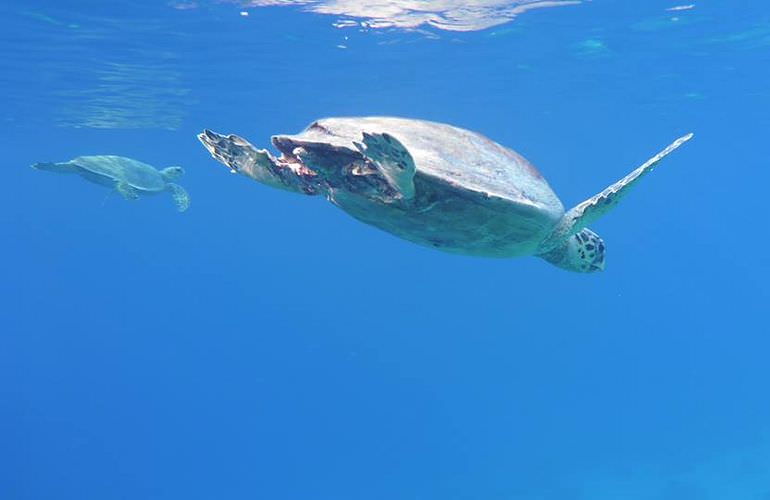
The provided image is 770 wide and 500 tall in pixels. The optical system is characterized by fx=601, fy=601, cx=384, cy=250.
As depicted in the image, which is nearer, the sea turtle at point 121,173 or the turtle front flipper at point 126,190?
the sea turtle at point 121,173

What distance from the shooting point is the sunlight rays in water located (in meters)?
15.6

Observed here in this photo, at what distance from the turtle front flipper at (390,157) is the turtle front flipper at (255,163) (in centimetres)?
101

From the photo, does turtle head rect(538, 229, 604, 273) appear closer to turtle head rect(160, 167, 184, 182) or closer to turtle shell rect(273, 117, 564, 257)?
turtle shell rect(273, 117, 564, 257)

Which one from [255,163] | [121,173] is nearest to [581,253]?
[255,163]

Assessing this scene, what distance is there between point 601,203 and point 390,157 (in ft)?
7.64

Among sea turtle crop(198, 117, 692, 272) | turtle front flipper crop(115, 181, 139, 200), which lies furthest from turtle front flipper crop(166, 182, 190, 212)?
sea turtle crop(198, 117, 692, 272)

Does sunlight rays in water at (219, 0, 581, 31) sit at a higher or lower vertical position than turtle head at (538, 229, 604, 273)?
higher

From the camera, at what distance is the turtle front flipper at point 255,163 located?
15.7 ft

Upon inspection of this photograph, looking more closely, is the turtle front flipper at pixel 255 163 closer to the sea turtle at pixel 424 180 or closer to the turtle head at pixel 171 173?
the sea turtle at pixel 424 180

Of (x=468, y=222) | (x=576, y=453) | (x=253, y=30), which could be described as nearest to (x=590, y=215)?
(x=468, y=222)

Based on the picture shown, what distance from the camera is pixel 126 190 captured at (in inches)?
525

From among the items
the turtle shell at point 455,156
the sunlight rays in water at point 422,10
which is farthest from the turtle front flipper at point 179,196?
the turtle shell at point 455,156

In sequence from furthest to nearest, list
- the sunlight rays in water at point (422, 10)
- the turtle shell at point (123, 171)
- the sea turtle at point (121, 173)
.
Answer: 1. the sunlight rays in water at point (422, 10)
2. the turtle shell at point (123, 171)
3. the sea turtle at point (121, 173)

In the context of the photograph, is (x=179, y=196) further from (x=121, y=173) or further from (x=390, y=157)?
(x=390, y=157)
